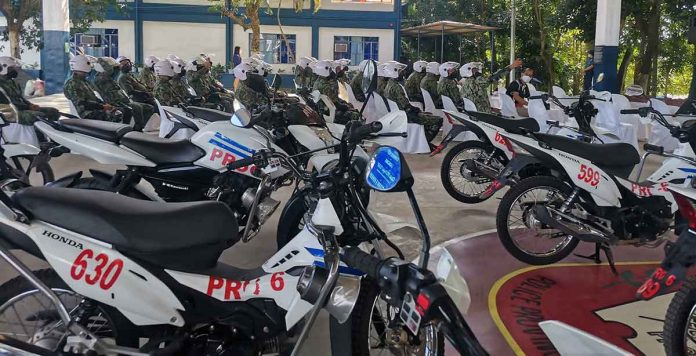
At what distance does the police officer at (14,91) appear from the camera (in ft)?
22.5

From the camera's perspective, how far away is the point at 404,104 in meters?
9.94

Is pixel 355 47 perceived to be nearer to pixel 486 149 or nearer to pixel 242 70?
pixel 242 70

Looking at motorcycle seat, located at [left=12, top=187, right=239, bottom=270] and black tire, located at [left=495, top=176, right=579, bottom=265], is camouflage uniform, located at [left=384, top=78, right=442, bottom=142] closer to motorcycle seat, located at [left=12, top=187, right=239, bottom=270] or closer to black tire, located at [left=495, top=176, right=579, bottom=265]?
black tire, located at [left=495, top=176, right=579, bottom=265]

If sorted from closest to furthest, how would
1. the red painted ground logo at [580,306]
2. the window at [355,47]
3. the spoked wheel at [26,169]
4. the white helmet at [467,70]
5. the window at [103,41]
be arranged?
the red painted ground logo at [580,306] → the spoked wheel at [26,169] → the white helmet at [467,70] → the window at [103,41] → the window at [355,47]

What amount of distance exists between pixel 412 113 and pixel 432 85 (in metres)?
1.60

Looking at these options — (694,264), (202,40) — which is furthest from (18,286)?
(202,40)

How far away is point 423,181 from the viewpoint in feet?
25.0

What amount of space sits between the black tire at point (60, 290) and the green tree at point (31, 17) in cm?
1864

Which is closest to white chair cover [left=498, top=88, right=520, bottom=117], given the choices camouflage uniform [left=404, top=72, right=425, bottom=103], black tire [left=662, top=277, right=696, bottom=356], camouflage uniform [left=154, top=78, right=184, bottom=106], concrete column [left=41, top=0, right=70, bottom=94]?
camouflage uniform [left=404, top=72, right=425, bottom=103]

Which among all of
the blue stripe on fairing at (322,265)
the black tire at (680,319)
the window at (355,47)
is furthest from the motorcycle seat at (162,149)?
the window at (355,47)

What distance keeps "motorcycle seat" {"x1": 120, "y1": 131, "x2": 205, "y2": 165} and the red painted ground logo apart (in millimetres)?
2054

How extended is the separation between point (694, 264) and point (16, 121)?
20.6ft

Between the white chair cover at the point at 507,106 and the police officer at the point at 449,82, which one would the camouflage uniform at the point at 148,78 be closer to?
the police officer at the point at 449,82

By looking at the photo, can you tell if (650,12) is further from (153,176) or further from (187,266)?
(187,266)
